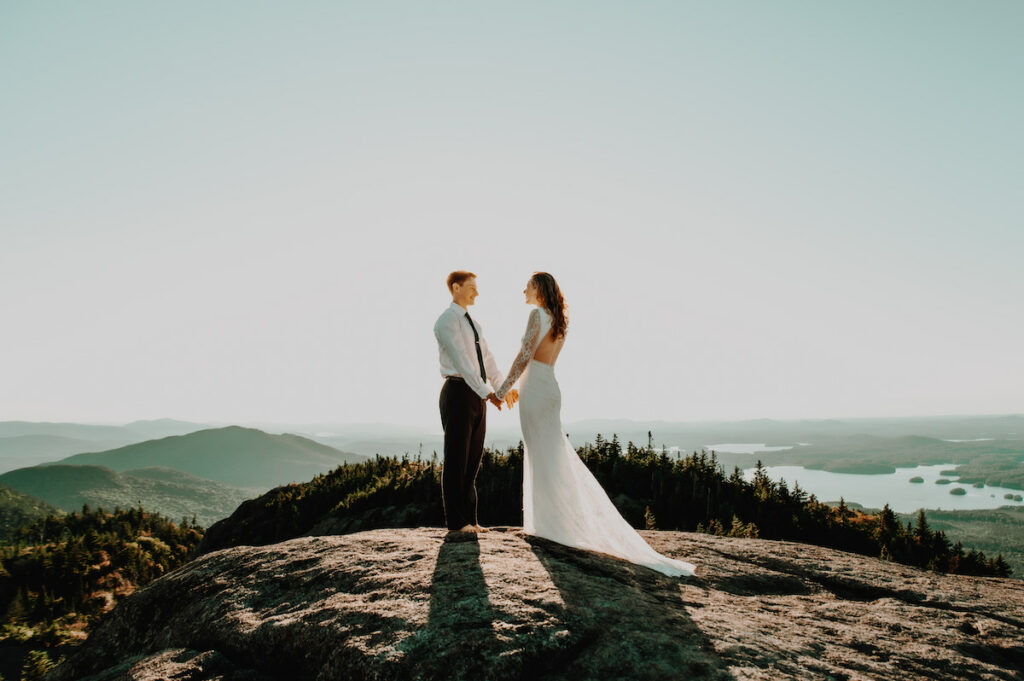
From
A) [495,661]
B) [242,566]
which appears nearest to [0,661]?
[242,566]

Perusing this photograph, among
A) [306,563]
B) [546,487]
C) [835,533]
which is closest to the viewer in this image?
[306,563]

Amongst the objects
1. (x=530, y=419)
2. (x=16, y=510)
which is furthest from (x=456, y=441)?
(x=16, y=510)

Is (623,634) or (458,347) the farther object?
(458,347)

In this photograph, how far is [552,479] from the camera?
6375mm

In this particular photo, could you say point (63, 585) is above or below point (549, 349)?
below

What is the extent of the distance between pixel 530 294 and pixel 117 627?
5385mm

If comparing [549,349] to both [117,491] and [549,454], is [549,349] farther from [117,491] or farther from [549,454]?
[117,491]

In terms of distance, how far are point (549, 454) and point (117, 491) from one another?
17225cm

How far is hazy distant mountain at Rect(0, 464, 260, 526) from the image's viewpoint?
126438 mm

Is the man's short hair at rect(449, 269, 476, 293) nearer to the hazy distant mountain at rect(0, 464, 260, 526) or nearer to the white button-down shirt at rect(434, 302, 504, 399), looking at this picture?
the white button-down shirt at rect(434, 302, 504, 399)

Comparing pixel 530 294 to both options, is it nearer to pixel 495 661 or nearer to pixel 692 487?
pixel 495 661

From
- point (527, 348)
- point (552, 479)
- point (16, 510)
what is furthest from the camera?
point (16, 510)

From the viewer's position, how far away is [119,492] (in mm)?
137750

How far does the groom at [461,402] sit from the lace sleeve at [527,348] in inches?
10.7
